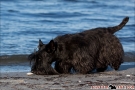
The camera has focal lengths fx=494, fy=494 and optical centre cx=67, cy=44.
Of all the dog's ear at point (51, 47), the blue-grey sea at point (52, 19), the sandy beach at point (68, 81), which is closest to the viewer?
the sandy beach at point (68, 81)

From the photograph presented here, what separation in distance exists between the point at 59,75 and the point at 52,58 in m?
0.35

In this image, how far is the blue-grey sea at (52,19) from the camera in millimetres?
13017

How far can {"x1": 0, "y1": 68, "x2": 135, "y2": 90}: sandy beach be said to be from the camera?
763 cm

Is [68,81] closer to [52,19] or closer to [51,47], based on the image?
[51,47]

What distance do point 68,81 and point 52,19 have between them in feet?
31.6

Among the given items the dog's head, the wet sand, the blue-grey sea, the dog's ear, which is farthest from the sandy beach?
the blue-grey sea

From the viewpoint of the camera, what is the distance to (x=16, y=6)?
21234mm

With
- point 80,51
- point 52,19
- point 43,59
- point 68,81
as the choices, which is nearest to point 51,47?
point 43,59

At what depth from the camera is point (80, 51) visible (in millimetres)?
9047

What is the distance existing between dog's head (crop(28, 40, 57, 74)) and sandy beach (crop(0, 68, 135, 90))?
0.17 meters

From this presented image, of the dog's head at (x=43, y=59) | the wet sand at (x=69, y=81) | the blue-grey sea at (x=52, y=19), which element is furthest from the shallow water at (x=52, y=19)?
the wet sand at (x=69, y=81)

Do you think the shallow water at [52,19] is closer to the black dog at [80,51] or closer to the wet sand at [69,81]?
the black dog at [80,51]

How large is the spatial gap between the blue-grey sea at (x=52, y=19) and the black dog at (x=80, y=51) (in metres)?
2.60

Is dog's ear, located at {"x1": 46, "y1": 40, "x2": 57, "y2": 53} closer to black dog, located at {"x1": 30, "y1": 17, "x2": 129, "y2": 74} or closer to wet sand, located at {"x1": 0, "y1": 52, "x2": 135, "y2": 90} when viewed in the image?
black dog, located at {"x1": 30, "y1": 17, "x2": 129, "y2": 74}
